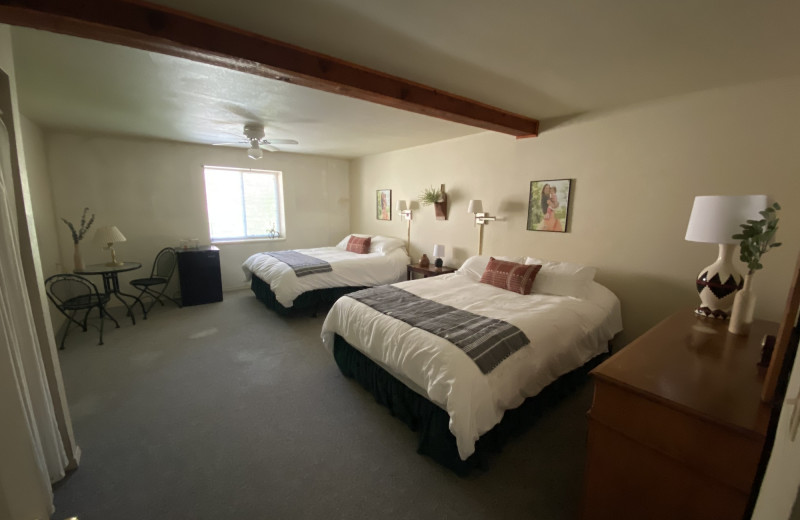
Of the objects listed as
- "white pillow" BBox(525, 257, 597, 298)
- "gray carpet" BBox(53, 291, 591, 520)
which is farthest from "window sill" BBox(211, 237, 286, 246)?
"white pillow" BBox(525, 257, 597, 298)

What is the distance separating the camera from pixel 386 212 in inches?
215

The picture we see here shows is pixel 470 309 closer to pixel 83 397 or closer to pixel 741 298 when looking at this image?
pixel 741 298

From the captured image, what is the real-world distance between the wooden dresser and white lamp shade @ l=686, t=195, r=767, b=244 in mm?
645

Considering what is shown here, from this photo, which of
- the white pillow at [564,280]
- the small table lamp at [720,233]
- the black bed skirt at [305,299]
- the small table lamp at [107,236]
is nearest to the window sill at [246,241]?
the black bed skirt at [305,299]

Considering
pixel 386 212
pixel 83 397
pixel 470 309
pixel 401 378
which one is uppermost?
pixel 386 212

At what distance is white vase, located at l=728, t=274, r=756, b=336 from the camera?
158cm

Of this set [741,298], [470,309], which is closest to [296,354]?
[470,309]

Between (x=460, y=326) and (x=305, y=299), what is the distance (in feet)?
8.32

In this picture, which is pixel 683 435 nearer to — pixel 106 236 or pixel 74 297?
pixel 106 236

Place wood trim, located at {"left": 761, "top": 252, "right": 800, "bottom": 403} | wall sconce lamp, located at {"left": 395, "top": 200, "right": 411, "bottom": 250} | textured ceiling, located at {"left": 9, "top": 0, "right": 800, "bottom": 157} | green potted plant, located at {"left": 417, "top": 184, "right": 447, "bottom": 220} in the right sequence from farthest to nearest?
wall sconce lamp, located at {"left": 395, "top": 200, "right": 411, "bottom": 250}, green potted plant, located at {"left": 417, "top": 184, "right": 447, "bottom": 220}, textured ceiling, located at {"left": 9, "top": 0, "right": 800, "bottom": 157}, wood trim, located at {"left": 761, "top": 252, "right": 800, "bottom": 403}

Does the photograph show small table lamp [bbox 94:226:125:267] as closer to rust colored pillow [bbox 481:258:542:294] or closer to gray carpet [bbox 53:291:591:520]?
gray carpet [bbox 53:291:591:520]

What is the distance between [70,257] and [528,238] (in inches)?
229

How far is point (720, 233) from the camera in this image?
1706mm

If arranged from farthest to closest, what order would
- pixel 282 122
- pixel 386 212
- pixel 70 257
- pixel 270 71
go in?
pixel 386 212, pixel 70 257, pixel 282 122, pixel 270 71
